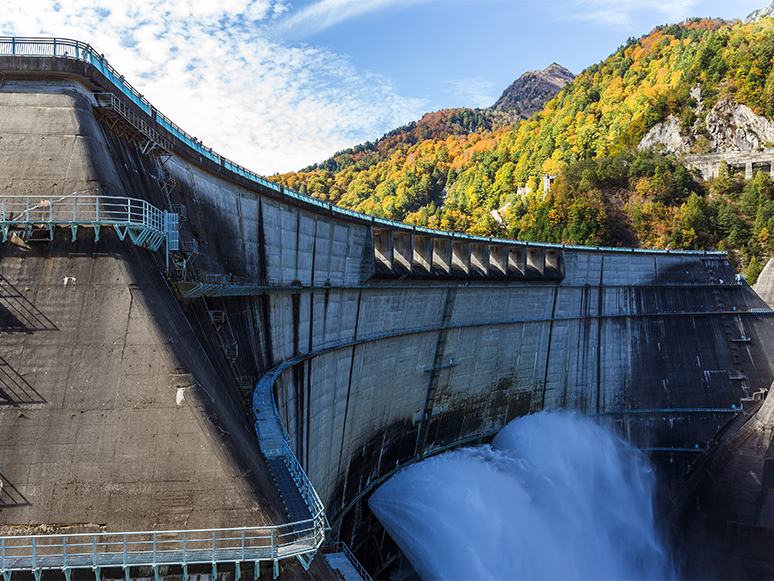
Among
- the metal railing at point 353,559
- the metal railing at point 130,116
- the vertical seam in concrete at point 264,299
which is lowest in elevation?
the metal railing at point 353,559

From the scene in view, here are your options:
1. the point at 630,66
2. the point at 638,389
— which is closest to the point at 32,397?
the point at 638,389

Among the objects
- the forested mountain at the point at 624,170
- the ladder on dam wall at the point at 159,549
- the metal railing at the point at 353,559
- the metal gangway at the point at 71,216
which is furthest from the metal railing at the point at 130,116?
the forested mountain at the point at 624,170

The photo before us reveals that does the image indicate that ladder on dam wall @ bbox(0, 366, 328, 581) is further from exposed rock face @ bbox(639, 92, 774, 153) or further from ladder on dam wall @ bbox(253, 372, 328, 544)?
exposed rock face @ bbox(639, 92, 774, 153)

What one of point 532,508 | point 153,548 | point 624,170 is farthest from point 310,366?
point 624,170

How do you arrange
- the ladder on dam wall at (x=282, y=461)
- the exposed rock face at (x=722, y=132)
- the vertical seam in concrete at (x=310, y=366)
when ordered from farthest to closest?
the exposed rock face at (x=722, y=132)
the vertical seam in concrete at (x=310, y=366)
the ladder on dam wall at (x=282, y=461)

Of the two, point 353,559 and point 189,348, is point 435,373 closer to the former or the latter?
point 353,559

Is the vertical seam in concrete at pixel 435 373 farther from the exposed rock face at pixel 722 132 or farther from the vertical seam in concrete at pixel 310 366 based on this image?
the exposed rock face at pixel 722 132

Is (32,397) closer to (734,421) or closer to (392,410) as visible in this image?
(392,410)
